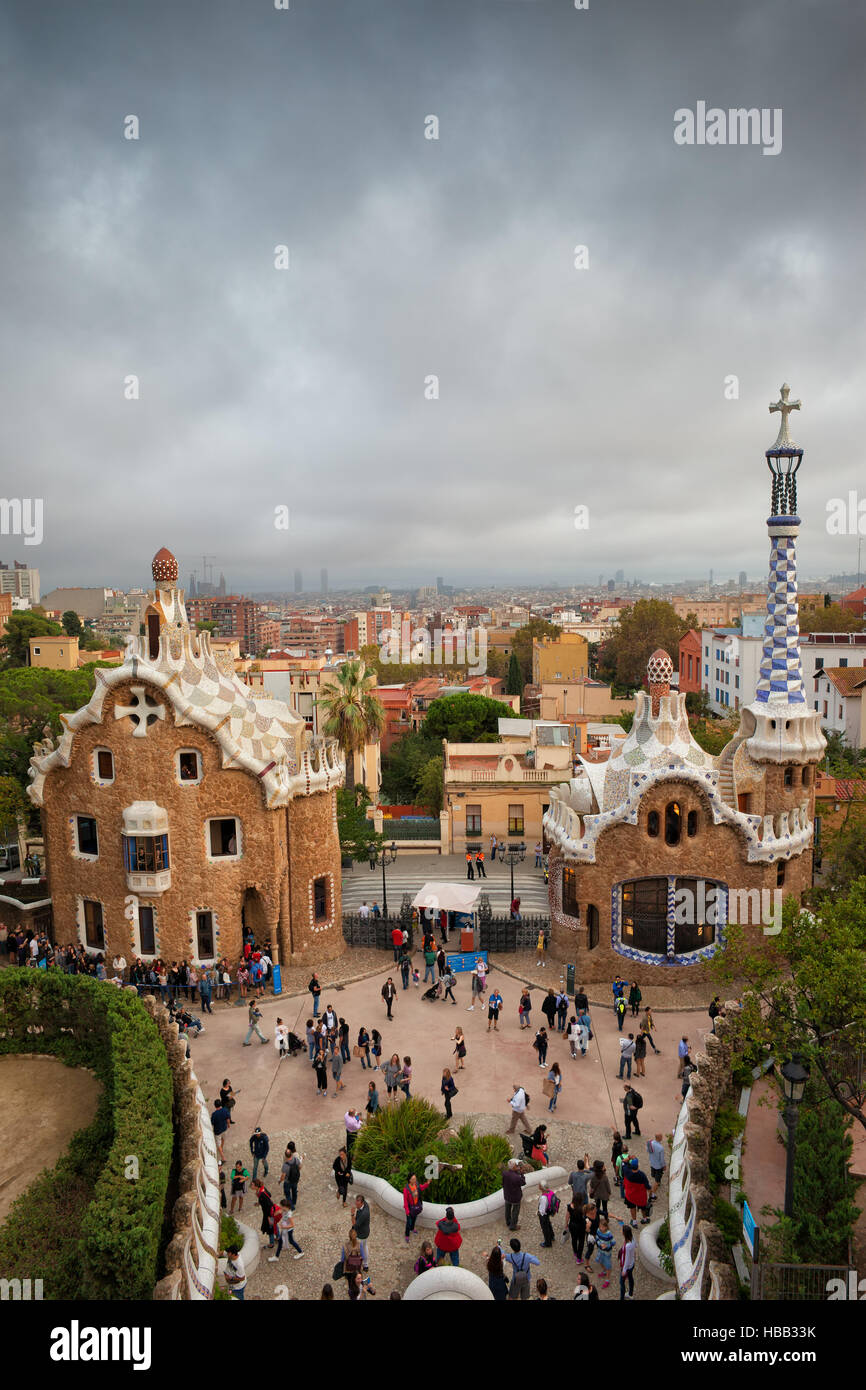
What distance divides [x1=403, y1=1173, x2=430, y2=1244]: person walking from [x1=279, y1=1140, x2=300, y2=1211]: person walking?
6.88 ft

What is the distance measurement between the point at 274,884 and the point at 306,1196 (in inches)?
444

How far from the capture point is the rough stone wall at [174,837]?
2659 cm

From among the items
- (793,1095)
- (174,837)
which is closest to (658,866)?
(793,1095)

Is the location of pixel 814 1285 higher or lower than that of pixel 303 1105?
higher

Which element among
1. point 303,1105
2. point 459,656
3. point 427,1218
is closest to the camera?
point 427,1218

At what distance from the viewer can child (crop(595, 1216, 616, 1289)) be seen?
14.6m

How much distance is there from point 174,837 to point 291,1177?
1231cm

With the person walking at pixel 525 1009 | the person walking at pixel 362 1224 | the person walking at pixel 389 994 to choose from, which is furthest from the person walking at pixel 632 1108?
the person walking at pixel 389 994

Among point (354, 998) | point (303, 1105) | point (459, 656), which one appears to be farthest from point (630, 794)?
point (459, 656)

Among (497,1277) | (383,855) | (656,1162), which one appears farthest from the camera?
(383,855)

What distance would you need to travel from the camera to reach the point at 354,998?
1025 inches

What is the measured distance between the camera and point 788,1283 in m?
12.0

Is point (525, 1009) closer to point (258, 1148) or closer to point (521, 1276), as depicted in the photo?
point (258, 1148)
